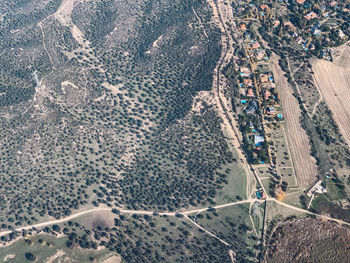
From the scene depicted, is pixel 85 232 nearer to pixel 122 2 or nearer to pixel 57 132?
pixel 57 132

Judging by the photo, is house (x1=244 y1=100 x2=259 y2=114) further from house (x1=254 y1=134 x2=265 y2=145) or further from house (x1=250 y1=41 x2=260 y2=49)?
house (x1=250 y1=41 x2=260 y2=49)

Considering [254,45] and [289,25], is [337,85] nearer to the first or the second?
[289,25]

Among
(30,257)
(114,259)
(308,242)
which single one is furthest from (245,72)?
(30,257)

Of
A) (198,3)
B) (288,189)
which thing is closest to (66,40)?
(198,3)

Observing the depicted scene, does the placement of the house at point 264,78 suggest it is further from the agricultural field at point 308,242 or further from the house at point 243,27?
the agricultural field at point 308,242

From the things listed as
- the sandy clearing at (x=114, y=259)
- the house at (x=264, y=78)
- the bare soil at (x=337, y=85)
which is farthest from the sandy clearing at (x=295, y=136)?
the sandy clearing at (x=114, y=259)

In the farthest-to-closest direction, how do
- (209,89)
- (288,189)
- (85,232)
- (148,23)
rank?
(148,23) < (209,89) < (288,189) < (85,232)
